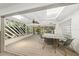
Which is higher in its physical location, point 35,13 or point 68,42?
point 35,13

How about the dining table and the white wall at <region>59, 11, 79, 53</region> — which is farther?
the dining table

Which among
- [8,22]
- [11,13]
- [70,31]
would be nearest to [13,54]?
[8,22]

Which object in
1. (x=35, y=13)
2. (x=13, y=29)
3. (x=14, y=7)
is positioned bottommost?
(x=13, y=29)

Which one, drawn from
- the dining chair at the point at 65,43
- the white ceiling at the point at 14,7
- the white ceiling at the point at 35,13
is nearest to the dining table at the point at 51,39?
the dining chair at the point at 65,43

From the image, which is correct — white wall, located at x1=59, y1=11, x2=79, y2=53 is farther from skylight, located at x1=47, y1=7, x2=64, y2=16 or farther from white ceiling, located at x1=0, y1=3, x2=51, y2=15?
white ceiling, located at x1=0, y1=3, x2=51, y2=15

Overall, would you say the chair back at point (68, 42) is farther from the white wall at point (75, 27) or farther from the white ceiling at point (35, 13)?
the white ceiling at point (35, 13)

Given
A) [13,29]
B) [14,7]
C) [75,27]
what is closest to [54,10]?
[75,27]

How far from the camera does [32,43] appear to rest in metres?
3.03

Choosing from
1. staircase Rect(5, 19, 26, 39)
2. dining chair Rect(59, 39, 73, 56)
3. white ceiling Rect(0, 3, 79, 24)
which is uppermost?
white ceiling Rect(0, 3, 79, 24)

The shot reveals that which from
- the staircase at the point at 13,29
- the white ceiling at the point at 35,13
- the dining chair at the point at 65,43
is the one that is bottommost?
the dining chair at the point at 65,43

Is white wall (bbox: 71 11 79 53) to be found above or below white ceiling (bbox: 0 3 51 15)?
below

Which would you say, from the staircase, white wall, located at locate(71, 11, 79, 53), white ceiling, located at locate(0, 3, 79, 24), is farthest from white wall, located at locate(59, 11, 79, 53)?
the staircase

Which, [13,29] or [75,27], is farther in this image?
[13,29]

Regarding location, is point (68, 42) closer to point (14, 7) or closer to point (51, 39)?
point (51, 39)
